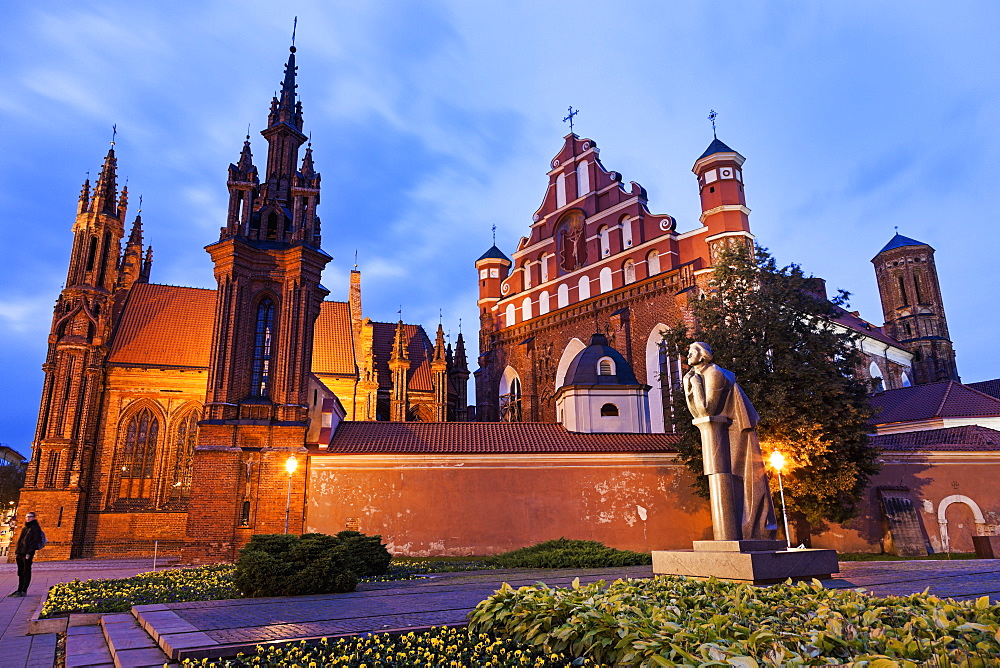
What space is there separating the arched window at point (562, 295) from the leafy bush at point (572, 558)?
21.3 metres

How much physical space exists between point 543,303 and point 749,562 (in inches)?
1220

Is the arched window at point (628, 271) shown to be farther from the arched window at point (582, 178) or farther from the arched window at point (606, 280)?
the arched window at point (582, 178)

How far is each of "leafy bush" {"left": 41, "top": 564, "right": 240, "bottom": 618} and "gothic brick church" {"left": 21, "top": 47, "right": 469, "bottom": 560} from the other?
330 inches

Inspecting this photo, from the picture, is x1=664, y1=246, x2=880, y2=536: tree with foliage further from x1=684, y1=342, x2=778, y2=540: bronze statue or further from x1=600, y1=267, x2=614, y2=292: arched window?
x1=684, y1=342, x2=778, y2=540: bronze statue

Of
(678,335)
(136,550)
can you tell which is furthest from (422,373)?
(678,335)

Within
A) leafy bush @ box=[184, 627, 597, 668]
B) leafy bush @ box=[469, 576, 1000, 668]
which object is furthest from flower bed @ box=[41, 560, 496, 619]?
leafy bush @ box=[469, 576, 1000, 668]

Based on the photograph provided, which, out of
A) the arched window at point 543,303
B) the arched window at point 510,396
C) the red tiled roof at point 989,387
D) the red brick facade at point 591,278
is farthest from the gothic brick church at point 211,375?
the red tiled roof at point 989,387

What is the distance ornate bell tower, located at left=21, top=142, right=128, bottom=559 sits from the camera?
99.1 feet

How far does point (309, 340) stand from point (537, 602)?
20151 mm

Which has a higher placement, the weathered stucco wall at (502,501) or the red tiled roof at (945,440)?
the red tiled roof at (945,440)

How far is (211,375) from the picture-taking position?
2372cm

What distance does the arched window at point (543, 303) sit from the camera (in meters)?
38.9

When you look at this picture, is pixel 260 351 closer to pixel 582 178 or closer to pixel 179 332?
pixel 179 332

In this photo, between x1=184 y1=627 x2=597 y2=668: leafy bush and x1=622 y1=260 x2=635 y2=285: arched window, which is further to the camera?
x1=622 y1=260 x2=635 y2=285: arched window
